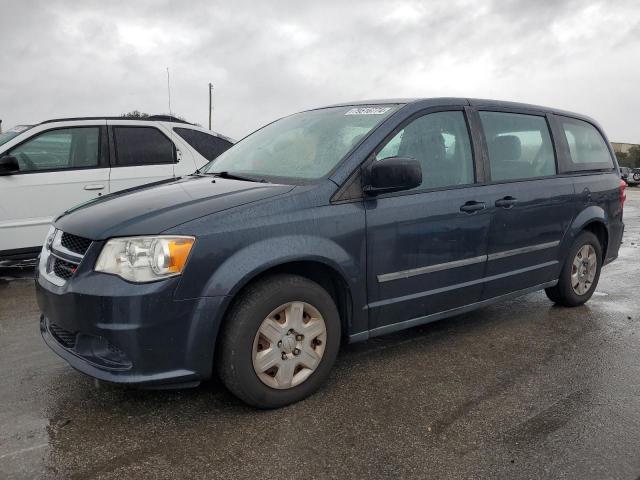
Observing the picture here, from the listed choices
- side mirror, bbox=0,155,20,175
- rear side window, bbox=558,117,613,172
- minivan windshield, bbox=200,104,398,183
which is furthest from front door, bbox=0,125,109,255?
rear side window, bbox=558,117,613,172

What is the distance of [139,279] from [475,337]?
8.68 feet

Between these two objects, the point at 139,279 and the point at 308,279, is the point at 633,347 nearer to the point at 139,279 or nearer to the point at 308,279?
the point at 308,279

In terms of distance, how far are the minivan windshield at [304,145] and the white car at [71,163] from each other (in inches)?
91.6

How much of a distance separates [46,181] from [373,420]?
459cm

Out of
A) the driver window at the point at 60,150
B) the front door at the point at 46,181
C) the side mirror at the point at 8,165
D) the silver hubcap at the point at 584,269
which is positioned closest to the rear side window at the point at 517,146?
the silver hubcap at the point at 584,269

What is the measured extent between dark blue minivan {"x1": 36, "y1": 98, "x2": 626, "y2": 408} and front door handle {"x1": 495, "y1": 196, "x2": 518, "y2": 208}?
0.05 feet

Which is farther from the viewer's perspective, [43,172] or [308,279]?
[43,172]

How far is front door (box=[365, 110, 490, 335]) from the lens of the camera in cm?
327

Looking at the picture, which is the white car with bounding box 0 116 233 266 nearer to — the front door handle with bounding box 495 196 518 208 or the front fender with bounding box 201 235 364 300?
the front fender with bounding box 201 235 364 300

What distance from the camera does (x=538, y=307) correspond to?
5.07 metres

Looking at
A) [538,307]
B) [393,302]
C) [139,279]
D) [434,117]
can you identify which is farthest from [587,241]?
[139,279]

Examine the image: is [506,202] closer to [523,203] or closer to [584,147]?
[523,203]

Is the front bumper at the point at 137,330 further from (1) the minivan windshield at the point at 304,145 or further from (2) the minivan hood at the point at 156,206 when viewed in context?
(1) the minivan windshield at the point at 304,145

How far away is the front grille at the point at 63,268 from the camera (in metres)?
2.77
